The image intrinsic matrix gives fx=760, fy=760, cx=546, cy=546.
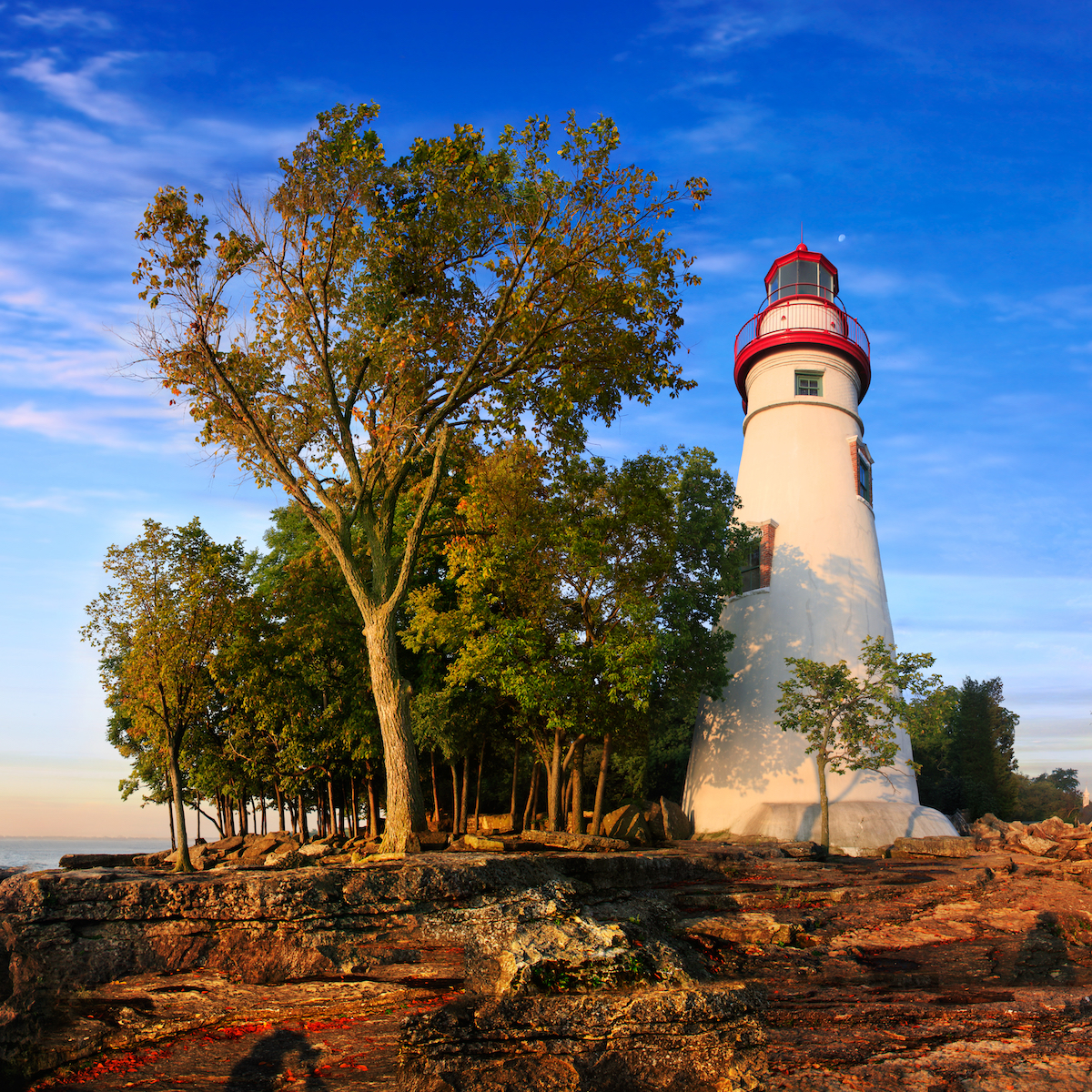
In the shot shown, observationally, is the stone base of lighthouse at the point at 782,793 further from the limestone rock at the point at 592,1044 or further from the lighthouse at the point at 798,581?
the limestone rock at the point at 592,1044

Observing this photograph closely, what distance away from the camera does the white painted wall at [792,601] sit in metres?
24.8

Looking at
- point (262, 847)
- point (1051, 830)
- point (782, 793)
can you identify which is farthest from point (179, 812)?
point (1051, 830)

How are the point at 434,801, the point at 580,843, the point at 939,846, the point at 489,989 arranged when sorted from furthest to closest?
the point at 434,801 → the point at 939,846 → the point at 580,843 → the point at 489,989

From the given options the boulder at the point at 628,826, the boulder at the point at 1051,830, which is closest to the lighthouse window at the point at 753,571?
the boulder at the point at 628,826

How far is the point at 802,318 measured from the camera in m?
28.5

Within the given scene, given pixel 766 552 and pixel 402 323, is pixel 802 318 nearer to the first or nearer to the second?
pixel 766 552

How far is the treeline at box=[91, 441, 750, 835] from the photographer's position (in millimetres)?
20562

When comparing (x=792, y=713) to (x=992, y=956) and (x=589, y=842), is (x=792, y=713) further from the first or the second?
(x=992, y=956)

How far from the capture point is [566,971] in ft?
22.4

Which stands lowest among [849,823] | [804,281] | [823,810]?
[849,823]

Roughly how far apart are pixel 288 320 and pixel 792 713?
18.5 m

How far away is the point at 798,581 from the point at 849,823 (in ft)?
26.0

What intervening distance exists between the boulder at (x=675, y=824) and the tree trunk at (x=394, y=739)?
14968mm

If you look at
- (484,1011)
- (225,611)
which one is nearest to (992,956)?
(484,1011)
